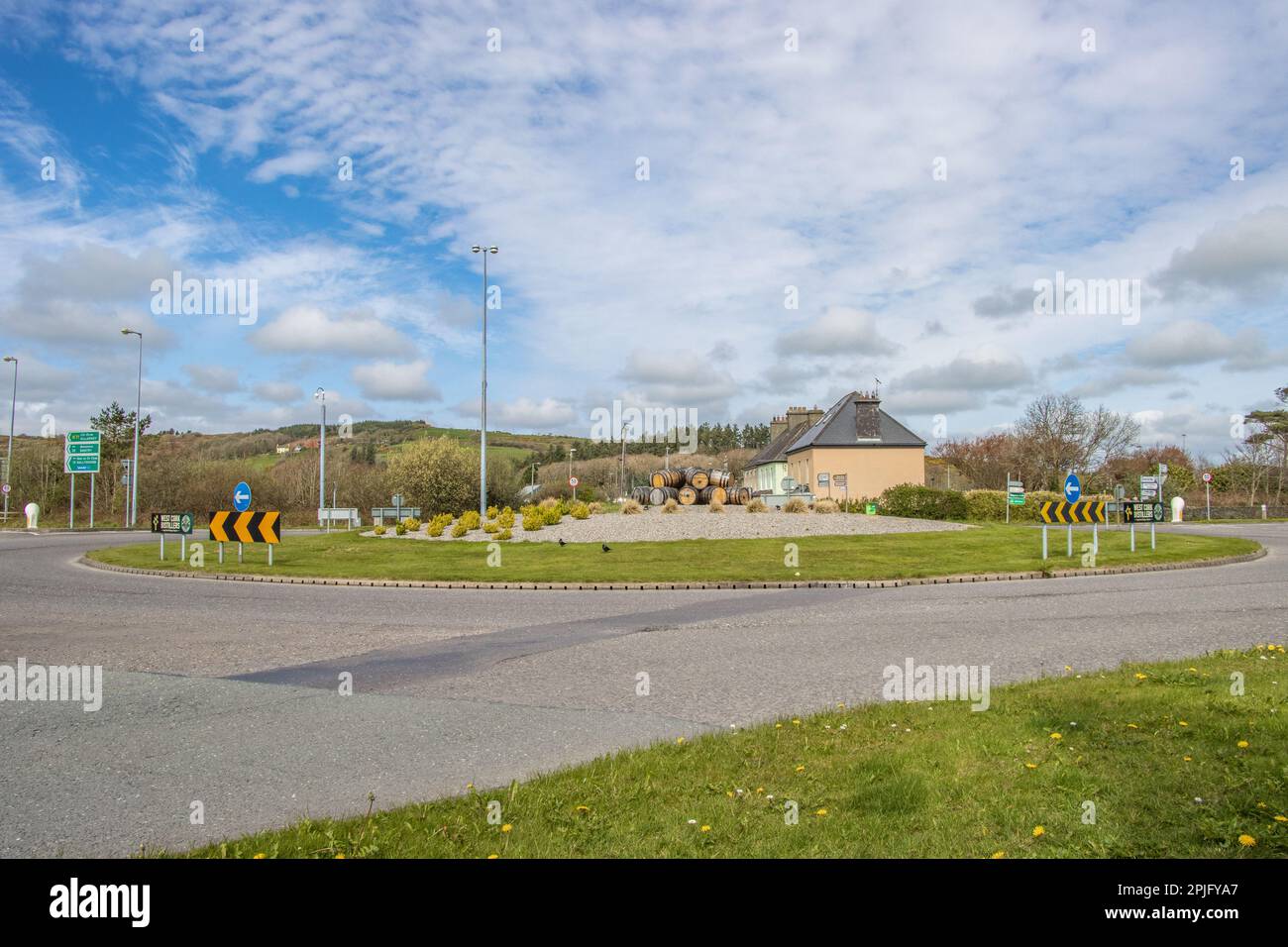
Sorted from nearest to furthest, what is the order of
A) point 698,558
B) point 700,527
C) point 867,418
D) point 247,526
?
point 247,526, point 698,558, point 700,527, point 867,418

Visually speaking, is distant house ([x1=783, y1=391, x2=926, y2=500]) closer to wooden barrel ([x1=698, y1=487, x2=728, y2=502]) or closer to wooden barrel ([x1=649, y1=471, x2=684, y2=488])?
wooden barrel ([x1=649, y1=471, x2=684, y2=488])

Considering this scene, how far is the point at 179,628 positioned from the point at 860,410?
154ft

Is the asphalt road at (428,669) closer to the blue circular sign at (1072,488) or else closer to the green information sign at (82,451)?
the blue circular sign at (1072,488)

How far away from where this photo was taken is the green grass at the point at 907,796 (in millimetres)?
3777

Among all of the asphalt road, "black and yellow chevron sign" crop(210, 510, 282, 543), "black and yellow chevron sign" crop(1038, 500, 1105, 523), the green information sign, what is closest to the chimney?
"black and yellow chevron sign" crop(1038, 500, 1105, 523)

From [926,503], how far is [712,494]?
30.6 ft

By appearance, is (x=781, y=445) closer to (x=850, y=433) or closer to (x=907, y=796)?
(x=850, y=433)

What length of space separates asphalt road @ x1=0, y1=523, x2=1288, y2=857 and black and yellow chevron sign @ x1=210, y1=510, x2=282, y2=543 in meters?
4.07

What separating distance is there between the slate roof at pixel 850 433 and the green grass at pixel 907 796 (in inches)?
1907

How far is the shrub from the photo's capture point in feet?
120

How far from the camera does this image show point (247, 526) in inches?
843

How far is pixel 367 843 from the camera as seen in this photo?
384 cm

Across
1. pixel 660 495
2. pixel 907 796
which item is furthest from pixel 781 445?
pixel 907 796
